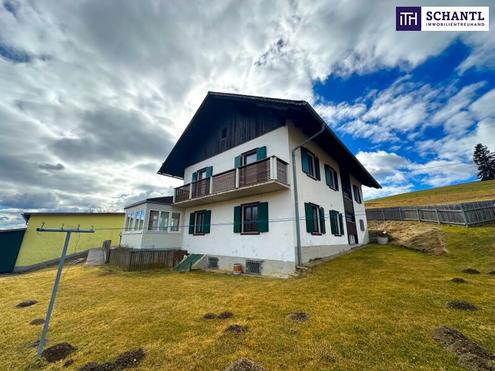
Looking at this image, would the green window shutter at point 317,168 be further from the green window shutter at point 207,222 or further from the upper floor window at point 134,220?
the upper floor window at point 134,220

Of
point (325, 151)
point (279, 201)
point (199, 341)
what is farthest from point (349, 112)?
point (199, 341)

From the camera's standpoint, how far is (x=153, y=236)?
14.9 m

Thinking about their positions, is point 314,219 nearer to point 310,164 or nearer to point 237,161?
point 310,164

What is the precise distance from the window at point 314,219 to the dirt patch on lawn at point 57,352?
9638 mm

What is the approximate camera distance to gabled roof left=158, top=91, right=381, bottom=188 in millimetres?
10492

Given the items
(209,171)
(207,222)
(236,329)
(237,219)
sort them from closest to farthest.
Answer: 1. (236,329)
2. (237,219)
3. (207,222)
4. (209,171)

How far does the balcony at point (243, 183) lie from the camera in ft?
33.9

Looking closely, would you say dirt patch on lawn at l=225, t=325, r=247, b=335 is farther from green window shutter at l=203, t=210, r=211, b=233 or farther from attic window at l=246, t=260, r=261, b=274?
green window shutter at l=203, t=210, r=211, b=233

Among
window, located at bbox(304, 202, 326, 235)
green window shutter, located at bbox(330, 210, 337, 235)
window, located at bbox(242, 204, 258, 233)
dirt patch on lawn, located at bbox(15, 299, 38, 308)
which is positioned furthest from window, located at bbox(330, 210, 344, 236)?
dirt patch on lawn, located at bbox(15, 299, 38, 308)

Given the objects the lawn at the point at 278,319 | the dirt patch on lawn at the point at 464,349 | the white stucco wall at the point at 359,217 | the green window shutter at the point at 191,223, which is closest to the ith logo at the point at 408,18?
the lawn at the point at 278,319

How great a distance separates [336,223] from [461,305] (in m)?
9.56

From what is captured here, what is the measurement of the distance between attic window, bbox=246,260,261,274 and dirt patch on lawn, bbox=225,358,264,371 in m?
7.53

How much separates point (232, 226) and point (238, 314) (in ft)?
24.1

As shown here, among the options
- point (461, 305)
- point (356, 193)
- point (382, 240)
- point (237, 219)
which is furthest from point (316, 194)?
point (356, 193)
